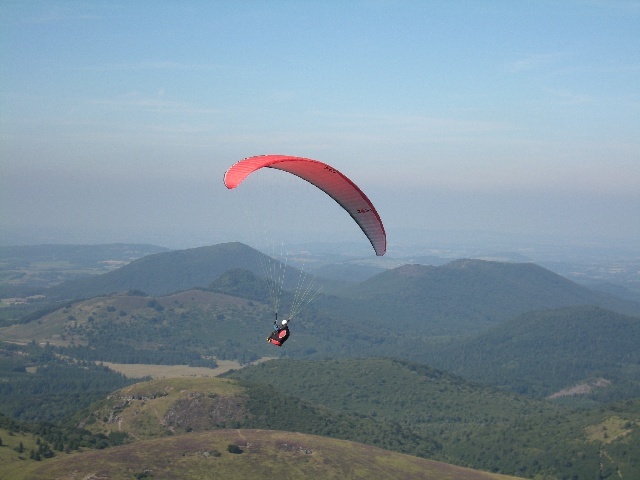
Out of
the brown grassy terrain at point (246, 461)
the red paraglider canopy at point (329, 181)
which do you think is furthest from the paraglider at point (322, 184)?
the brown grassy terrain at point (246, 461)

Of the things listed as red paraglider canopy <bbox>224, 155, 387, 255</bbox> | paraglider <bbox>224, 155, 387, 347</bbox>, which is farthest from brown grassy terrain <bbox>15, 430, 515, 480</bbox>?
red paraglider canopy <bbox>224, 155, 387, 255</bbox>

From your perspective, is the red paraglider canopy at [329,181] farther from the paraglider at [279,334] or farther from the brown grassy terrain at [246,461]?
the brown grassy terrain at [246,461]

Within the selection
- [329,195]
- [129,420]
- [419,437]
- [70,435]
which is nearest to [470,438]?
[419,437]

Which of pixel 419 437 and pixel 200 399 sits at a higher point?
pixel 200 399

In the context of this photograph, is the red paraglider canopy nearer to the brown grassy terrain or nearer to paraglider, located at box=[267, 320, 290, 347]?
paraglider, located at box=[267, 320, 290, 347]

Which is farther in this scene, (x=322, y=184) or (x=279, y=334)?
(x=322, y=184)

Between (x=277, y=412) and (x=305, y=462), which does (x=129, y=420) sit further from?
(x=305, y=462)

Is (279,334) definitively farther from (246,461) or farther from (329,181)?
(246,461)

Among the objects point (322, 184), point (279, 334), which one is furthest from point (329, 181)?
point (279, 334)
